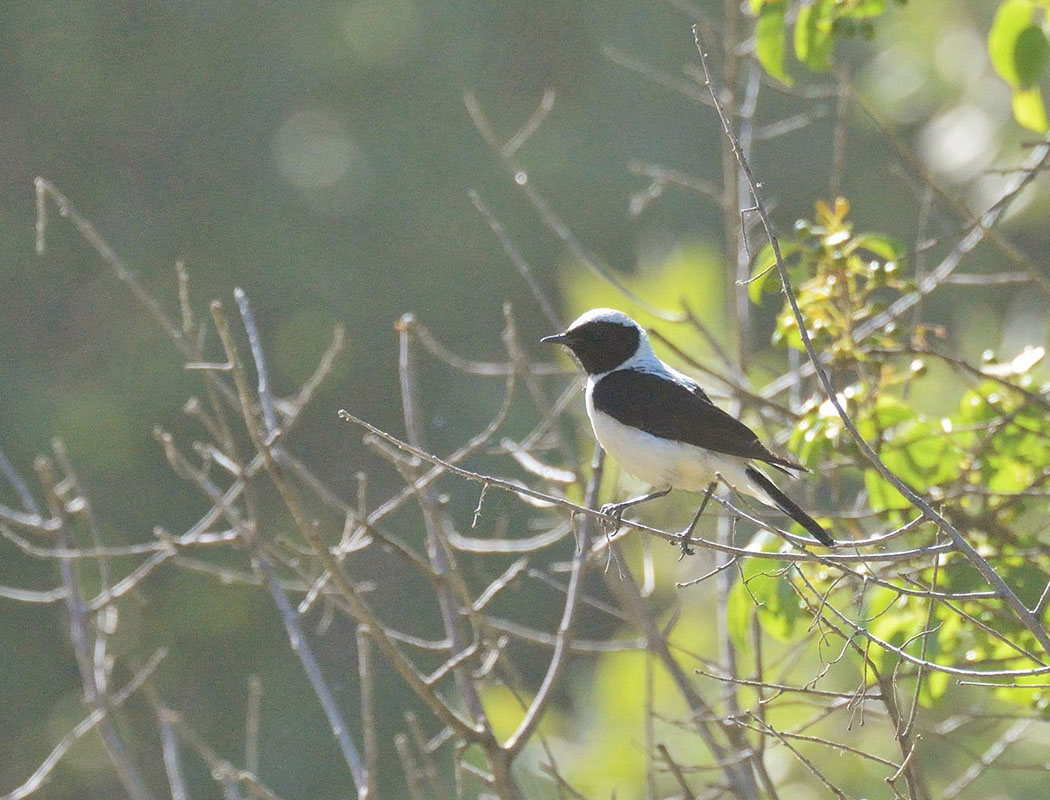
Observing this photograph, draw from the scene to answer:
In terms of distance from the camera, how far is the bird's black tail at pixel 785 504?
305cm

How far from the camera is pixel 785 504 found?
3.46 meters

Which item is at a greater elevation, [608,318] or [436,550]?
[608,318]

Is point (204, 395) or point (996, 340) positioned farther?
point (204, 395)

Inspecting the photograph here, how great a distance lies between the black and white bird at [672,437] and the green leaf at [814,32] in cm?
98

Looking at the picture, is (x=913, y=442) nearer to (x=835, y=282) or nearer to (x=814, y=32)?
(x=835, y=282)

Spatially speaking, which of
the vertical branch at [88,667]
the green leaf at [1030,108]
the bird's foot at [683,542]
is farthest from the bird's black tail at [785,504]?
the vertical branch at [88,667]

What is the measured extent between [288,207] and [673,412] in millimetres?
14604

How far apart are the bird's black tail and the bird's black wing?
0.09 m

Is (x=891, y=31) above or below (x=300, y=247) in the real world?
below

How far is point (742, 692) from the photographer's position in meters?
4.85

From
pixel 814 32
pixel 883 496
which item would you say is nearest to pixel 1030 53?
pixel 814 32

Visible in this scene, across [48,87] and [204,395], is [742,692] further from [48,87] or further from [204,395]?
[48,87]

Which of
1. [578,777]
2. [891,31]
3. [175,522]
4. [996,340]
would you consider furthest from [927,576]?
[175,522]

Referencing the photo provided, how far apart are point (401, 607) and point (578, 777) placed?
1029cm
